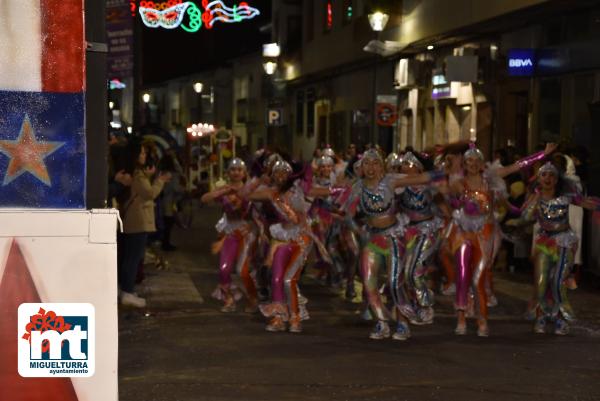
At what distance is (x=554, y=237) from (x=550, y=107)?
10.4 meters

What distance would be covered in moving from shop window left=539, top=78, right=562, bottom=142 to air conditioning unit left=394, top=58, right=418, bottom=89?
23.4 feet

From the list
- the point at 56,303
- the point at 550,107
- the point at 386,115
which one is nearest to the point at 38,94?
the point at 56,303

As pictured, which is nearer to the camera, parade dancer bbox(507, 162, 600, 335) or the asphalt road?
the asphalt road

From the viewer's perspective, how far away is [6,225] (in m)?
3.41

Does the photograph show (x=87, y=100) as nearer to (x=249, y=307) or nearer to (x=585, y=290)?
(x=249, y=307)

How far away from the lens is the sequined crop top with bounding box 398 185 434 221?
11454mm

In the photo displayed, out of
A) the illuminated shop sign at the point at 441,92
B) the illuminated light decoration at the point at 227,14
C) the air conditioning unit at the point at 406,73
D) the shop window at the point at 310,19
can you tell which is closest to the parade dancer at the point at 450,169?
the illuminated shop sign at the point at 441,92

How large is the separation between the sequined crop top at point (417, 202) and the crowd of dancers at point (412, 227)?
0.01 meters

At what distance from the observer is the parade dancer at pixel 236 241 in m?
12.1

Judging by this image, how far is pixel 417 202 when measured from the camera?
1152 cm

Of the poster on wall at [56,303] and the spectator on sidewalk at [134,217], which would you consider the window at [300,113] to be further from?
the poster on wall at [56,303]

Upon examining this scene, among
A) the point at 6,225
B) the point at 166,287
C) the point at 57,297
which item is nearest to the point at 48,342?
the point at 57,297

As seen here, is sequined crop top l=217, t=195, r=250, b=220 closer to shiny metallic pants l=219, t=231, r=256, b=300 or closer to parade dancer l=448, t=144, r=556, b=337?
shiny metallic pants l=219, t=231, r=256, b=300

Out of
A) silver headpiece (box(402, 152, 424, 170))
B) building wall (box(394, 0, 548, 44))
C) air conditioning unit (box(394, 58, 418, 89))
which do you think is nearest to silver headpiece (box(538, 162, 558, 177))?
silver headpiece (box(402, 152, 424, 170))
